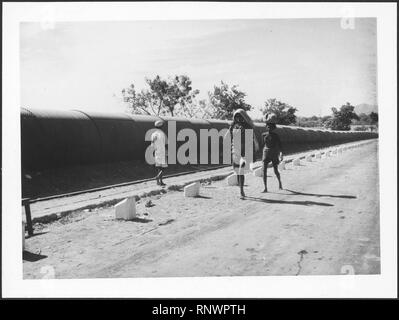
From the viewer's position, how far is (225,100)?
9.90 meters

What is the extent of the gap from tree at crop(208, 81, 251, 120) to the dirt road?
2336 millimetres

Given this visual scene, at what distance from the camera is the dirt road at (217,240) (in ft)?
15.3

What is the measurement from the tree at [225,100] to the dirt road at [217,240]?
2.34m

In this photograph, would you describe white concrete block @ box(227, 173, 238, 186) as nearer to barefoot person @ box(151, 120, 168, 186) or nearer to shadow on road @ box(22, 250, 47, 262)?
barefoot person @ box(151, 120, 168, 186)

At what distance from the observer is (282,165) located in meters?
12.6

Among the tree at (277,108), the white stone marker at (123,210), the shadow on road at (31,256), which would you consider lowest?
the shadow on road at (31,256)

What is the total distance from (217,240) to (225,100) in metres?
5.30

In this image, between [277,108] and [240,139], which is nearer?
[240,139]

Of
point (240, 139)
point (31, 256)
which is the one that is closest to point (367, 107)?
point (240, 139)

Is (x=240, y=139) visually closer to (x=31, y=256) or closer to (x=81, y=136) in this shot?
(x=31, y=256)

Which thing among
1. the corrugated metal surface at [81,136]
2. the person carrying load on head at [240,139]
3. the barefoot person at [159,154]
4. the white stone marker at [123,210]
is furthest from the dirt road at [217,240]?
the corrugated metal surface at [81,136]

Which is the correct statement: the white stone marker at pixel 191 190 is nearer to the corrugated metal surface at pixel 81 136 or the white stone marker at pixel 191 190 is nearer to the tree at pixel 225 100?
the tree at pixel 225 100

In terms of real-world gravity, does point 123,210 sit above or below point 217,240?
above
